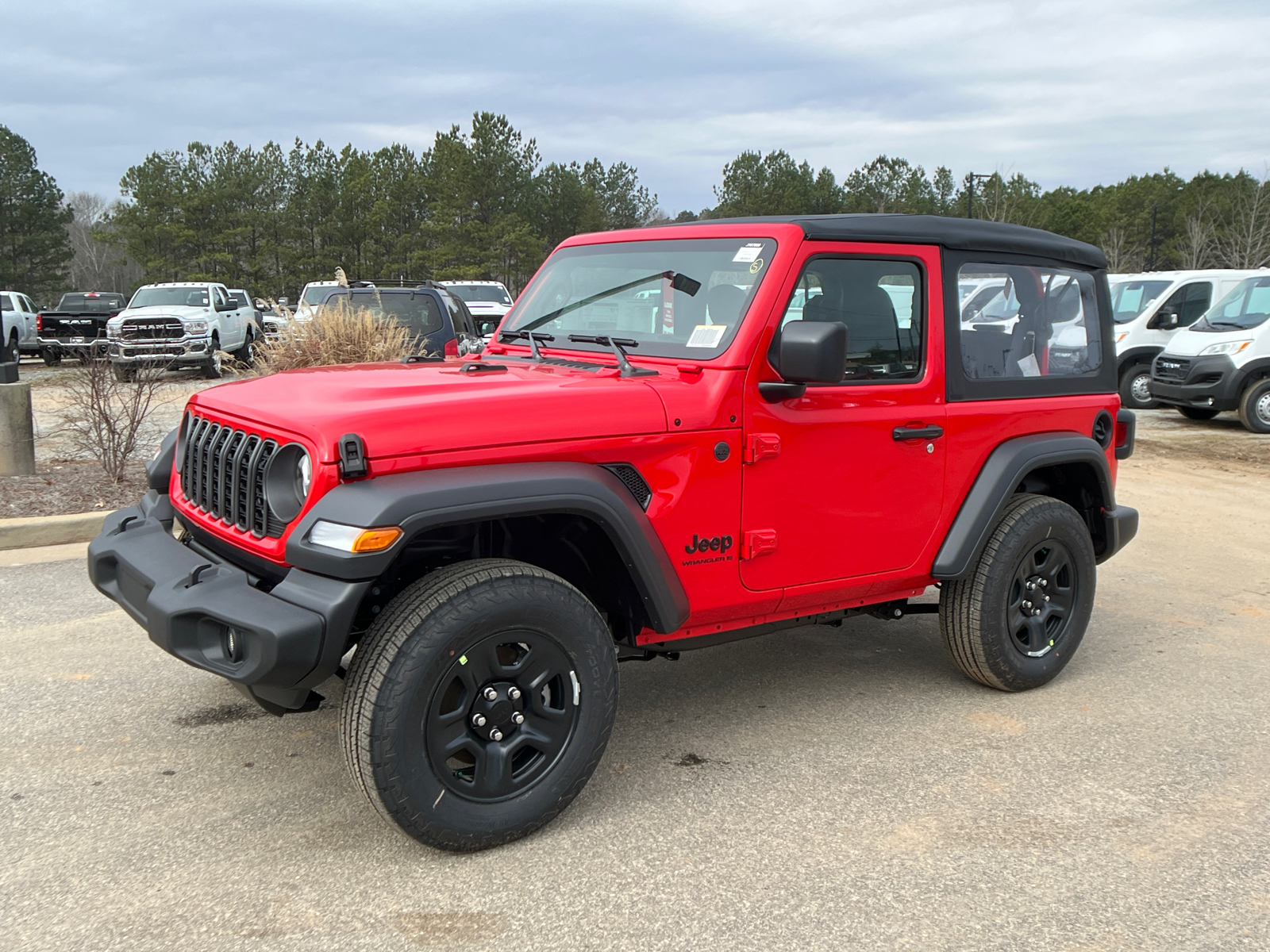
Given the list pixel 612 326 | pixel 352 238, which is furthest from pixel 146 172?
pixel 612 326

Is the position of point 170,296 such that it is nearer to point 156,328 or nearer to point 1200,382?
point 156,328

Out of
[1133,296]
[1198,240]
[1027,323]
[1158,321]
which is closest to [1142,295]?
[1133,296]

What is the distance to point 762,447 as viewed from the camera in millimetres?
3363

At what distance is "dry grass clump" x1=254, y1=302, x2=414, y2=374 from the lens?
10258 millimetres

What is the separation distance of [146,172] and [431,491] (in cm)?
5863

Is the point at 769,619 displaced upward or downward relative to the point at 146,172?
downward

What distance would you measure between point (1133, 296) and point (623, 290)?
49.4 ft

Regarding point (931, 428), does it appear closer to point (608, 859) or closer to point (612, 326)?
point (612, 326)

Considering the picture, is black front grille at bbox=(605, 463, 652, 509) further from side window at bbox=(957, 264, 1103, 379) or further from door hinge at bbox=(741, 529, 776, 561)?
side window at bbox=(957, 264, 1103, 379)

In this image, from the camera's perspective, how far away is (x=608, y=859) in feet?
9.76

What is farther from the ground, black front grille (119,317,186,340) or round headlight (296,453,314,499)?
black front grille (119,317,186,340)

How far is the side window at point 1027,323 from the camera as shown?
4.04m

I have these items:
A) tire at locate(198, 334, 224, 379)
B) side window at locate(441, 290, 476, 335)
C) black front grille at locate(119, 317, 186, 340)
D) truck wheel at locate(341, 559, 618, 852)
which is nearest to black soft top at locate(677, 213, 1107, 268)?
truck wheel at locate(341, 559, 618, 852)

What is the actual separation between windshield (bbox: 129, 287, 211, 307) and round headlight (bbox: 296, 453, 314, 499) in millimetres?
19342
